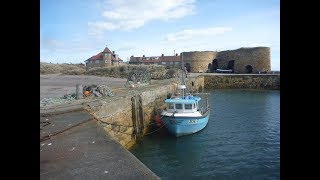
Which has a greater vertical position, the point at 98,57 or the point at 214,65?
the point at 98,57

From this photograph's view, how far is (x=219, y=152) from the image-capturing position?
41.8 ft

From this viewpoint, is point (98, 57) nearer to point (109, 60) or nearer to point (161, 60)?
point (109, 60)

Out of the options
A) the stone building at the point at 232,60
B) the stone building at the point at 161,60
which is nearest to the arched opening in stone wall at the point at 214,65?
the stone building at the point at 232,60

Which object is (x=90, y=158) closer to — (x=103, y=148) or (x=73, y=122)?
(x=103, y=148)

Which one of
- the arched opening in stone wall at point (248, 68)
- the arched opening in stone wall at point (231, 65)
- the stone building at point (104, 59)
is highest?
the stone building at point (104, 59)

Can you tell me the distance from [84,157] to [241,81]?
1619 inches

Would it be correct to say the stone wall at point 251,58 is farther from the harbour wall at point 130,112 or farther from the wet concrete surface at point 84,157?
the wet concrete surface at point 84,157

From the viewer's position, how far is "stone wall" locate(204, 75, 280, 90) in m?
42.3

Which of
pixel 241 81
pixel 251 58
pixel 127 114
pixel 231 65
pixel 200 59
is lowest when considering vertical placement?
pixel 127 114

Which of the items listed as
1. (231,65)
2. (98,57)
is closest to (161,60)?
(98,57)

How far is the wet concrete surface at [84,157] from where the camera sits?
4.79m

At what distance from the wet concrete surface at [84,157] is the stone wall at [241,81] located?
3767 cm
